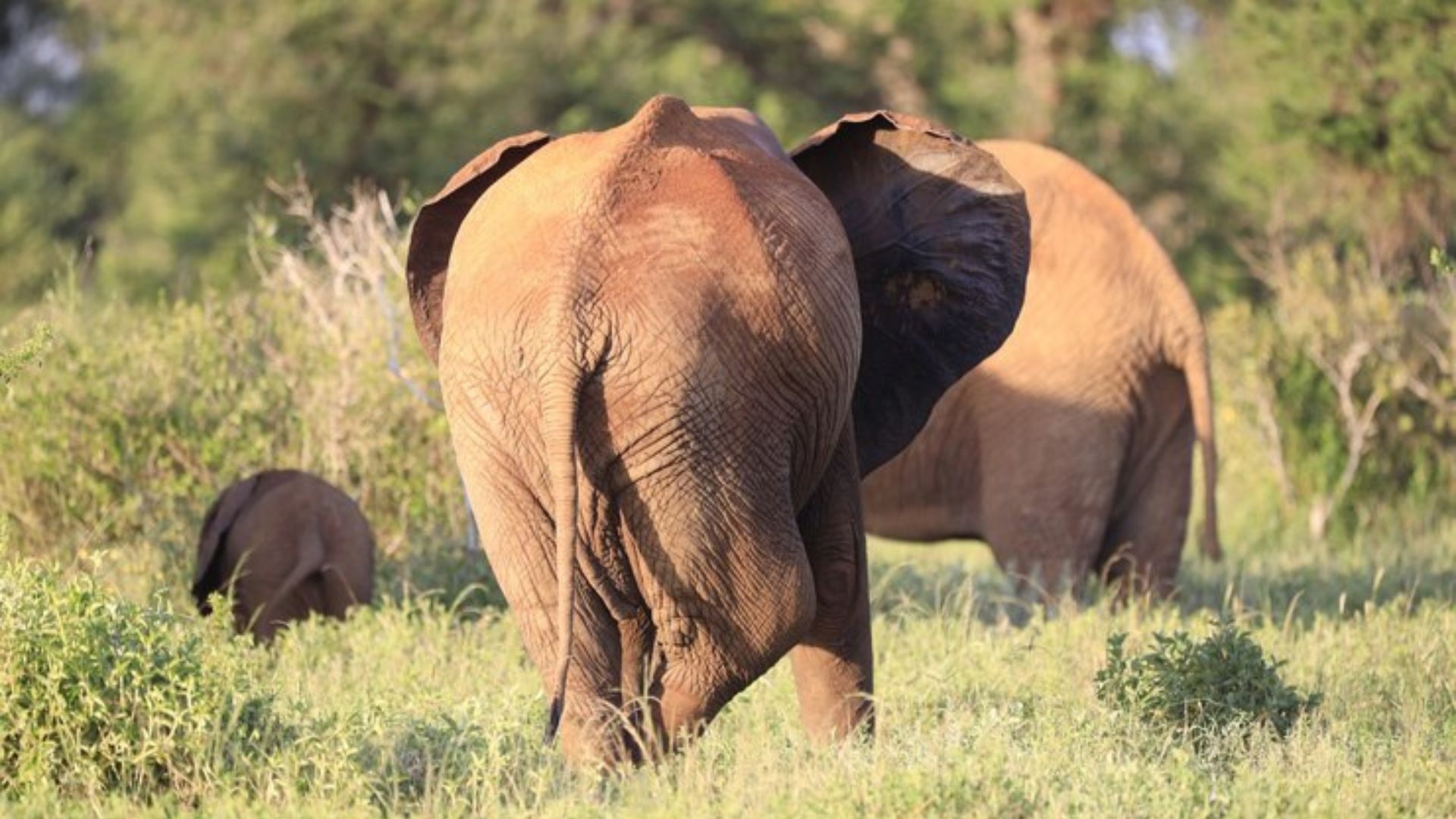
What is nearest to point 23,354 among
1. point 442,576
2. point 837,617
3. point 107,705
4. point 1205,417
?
point 107,705

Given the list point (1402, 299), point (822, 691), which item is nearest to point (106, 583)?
point (822, 691)

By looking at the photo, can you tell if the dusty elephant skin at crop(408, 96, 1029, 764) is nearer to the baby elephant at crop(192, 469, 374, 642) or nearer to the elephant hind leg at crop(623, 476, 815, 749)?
the elephant hind leg at crop(623, 476, 815, 749)

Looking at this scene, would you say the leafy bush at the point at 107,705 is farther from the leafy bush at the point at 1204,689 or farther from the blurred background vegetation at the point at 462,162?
the leafy bush at the point at 1204,689

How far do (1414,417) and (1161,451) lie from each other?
421 centimetres

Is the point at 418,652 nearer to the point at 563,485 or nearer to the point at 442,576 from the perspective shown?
the point at 442,576

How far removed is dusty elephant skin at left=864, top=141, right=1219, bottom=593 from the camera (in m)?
8.98

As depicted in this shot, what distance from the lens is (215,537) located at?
850 centimetres

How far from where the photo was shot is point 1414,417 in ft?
42.6

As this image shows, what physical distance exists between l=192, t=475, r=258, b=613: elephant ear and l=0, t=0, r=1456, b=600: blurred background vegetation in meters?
0.42

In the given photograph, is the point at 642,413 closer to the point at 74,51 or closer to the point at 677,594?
the point at 677,594

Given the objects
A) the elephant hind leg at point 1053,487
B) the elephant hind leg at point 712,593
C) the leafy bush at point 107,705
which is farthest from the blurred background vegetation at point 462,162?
the elephant hind leg at point 1053,487

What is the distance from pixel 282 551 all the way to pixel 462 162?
41.3 feet

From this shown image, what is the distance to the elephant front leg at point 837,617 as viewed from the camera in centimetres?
591

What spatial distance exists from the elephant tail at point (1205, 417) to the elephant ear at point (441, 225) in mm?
3293
